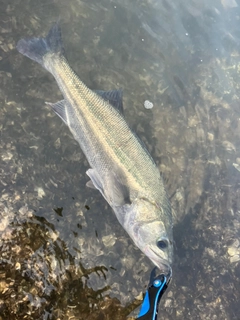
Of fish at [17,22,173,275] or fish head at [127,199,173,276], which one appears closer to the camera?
fish head at [127,199,173,276]

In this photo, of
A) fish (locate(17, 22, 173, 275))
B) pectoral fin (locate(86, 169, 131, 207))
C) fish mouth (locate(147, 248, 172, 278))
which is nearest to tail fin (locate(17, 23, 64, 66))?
fish (locate(17, 22, 173, 275))

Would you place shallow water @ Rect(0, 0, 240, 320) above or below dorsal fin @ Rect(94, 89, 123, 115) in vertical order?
below

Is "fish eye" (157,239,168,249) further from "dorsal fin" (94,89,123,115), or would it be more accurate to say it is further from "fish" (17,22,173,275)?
"dorsal fin" (94,89,123,115)

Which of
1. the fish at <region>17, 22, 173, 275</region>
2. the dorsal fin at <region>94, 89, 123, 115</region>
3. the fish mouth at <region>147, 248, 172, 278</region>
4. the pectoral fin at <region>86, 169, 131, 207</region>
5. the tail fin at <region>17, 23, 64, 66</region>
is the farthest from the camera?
the tail fin at <region>17, 23, 64, 66</region>

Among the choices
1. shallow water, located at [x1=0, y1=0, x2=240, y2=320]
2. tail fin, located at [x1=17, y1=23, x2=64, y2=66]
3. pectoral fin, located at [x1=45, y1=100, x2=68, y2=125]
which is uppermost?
tail fin, located at [x1=17, y1=23, x2=64, y2=66]

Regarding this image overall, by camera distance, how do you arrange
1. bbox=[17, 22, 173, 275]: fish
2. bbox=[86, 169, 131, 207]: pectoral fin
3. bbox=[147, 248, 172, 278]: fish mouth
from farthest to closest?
bbox=[86, 169, 131, 207]: pectoral fin, bbox=[17, 22, 173, 275]: fish, bbox=[147, 248, 172, 278]: fish mouth

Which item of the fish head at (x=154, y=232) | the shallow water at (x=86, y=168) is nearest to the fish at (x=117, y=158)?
the fish head at (x=154, y=232)

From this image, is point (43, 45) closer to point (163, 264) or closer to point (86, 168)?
point (86, 168)
